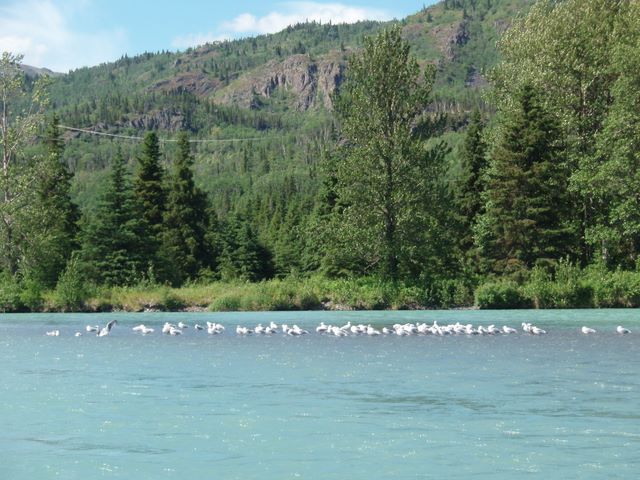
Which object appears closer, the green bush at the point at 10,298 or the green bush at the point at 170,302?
the green bush at the point at 170,302

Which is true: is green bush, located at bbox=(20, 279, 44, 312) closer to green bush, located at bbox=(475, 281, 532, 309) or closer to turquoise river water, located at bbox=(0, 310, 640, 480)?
turquoise river water, located at bbox=(0, 310, 640, 480)

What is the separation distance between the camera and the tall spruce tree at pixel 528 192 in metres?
53.2

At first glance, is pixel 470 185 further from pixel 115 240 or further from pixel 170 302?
pixel 115 240

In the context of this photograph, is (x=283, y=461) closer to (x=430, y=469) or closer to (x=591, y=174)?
(x=430, y=469)

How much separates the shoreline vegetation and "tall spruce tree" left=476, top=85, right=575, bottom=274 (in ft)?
8.88

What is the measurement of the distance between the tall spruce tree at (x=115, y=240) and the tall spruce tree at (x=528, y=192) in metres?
23.9

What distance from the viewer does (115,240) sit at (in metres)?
60.8

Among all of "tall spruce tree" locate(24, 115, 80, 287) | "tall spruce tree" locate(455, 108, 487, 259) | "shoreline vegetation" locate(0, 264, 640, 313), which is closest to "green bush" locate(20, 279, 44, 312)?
"shoreline vegetation" locate(0, 264, 640, 313)

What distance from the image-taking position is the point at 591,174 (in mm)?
52031

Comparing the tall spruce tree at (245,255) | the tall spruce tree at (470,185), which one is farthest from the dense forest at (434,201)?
the tall spruce tree at (245,255)

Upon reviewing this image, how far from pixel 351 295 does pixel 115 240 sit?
18875mm

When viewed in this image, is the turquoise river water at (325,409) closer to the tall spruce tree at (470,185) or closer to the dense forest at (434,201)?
the dense forest at (434,201)

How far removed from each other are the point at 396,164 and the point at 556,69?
13037 mm

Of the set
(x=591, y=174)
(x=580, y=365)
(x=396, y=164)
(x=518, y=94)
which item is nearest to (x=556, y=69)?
(x=518, y=94)
